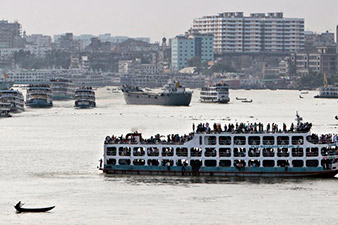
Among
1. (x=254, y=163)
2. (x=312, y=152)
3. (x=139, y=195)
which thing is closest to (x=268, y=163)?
(x=254, y=163)

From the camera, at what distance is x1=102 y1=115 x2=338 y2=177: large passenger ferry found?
66812 mm

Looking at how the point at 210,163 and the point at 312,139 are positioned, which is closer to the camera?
the point at 312,139

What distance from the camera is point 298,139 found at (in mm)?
66750

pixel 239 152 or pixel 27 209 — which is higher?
pixel 239 152

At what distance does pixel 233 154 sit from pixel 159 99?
118116 millimetres

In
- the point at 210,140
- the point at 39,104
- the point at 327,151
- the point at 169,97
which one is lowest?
the point at 39,104

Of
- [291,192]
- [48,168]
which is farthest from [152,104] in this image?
[291,192]

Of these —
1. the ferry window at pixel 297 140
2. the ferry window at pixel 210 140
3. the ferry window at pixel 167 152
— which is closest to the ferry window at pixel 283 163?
the ferry window at pixel 297 140

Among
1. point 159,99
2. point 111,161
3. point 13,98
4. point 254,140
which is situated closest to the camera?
point 254,140

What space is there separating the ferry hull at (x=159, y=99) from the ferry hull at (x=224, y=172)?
112352 mm

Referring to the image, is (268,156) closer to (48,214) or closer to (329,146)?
(329,146)

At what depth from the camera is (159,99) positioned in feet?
608

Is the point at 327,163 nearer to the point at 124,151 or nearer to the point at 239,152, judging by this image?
the point at 239,152

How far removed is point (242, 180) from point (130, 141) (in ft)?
25.6
